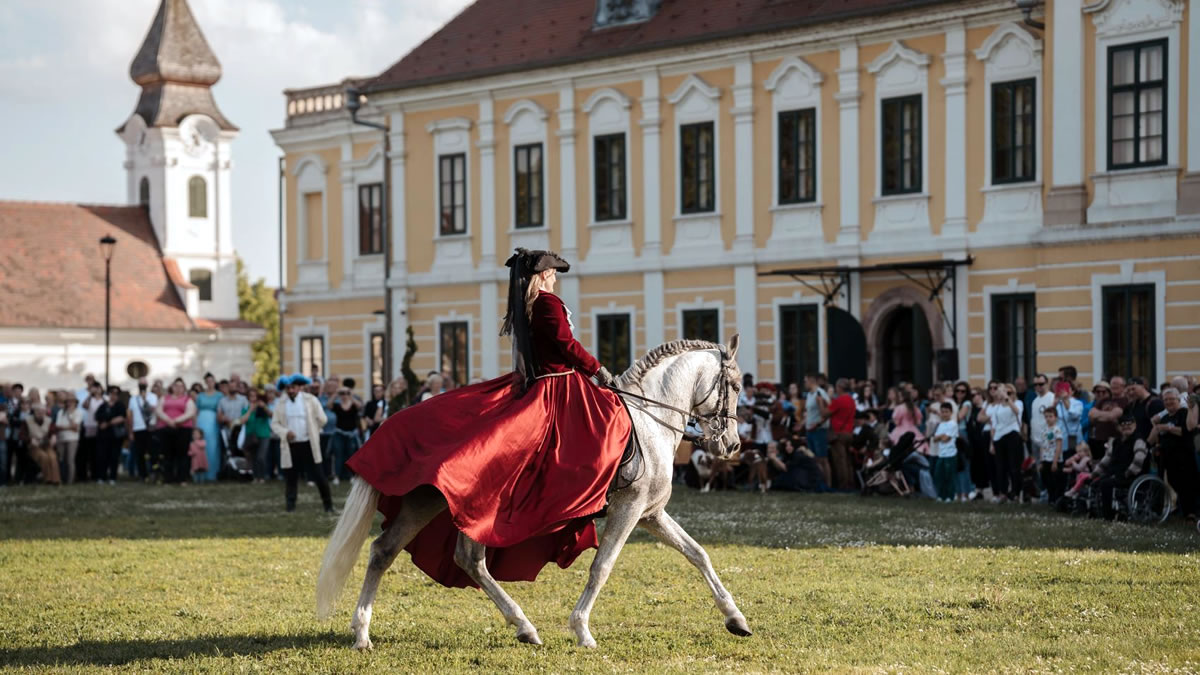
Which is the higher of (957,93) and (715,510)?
(957,93)

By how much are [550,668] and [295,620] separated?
9.08 ft

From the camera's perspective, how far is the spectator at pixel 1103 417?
66.3ft

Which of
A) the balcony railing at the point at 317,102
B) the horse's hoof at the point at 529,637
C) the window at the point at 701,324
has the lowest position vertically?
the horse's hoof at the point at 529,637

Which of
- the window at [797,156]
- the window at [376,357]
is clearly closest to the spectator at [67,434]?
the window at [376,357]

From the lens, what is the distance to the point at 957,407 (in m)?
24.4

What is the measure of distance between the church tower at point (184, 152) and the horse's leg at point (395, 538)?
7266 cm

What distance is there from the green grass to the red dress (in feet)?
2.69

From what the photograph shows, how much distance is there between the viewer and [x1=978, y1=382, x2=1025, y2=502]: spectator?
22.4 meters

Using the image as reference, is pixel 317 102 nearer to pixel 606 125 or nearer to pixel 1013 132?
pixel 606 125

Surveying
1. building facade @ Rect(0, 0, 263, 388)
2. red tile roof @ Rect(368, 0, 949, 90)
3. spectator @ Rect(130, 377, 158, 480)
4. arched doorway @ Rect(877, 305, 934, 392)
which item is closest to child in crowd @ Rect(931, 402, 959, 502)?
arched doorway @ Rect(877, 305, 934, 392)

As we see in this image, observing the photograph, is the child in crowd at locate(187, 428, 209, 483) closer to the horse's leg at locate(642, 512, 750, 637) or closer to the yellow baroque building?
the yellow baroque building

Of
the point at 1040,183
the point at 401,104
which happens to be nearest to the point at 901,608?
the point at 1040,183

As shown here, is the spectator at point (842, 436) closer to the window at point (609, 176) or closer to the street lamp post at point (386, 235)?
the window at point (609, 176)

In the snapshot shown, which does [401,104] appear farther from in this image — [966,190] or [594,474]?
[594,474]
